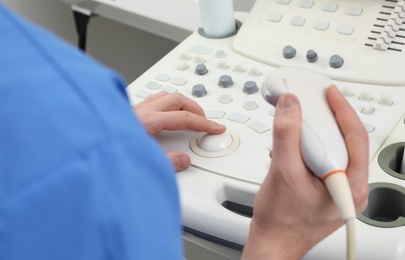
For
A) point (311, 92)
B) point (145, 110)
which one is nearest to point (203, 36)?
point (145, 110)

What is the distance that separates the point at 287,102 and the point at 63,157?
29cm

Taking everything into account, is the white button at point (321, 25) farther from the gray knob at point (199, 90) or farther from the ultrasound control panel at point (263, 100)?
the gray knob at point (199, 90)

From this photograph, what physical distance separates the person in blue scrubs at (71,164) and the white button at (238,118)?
405 mm

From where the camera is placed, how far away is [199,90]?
0.82 meters

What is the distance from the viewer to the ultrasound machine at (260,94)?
660 mm

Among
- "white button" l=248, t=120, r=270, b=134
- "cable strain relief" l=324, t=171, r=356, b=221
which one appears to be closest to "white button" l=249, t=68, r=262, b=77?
"white button" l=248, t=120, r=270, b=134

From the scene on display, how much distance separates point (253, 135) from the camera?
74cm

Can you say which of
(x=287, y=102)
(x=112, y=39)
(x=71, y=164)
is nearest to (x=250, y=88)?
(x=287, y=102)

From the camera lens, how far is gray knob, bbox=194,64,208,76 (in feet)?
2.81

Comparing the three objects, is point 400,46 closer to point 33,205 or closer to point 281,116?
point 281,116

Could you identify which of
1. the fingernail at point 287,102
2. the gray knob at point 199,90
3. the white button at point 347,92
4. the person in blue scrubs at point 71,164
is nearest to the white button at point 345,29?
the white button at point 347,92

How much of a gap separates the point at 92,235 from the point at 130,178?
0.04m

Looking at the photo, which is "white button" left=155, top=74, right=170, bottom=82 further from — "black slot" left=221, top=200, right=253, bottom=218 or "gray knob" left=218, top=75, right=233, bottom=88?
"black slot" left=221, top=200, right=253, bottom=218

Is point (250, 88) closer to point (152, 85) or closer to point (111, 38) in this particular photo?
point (152, 85)
